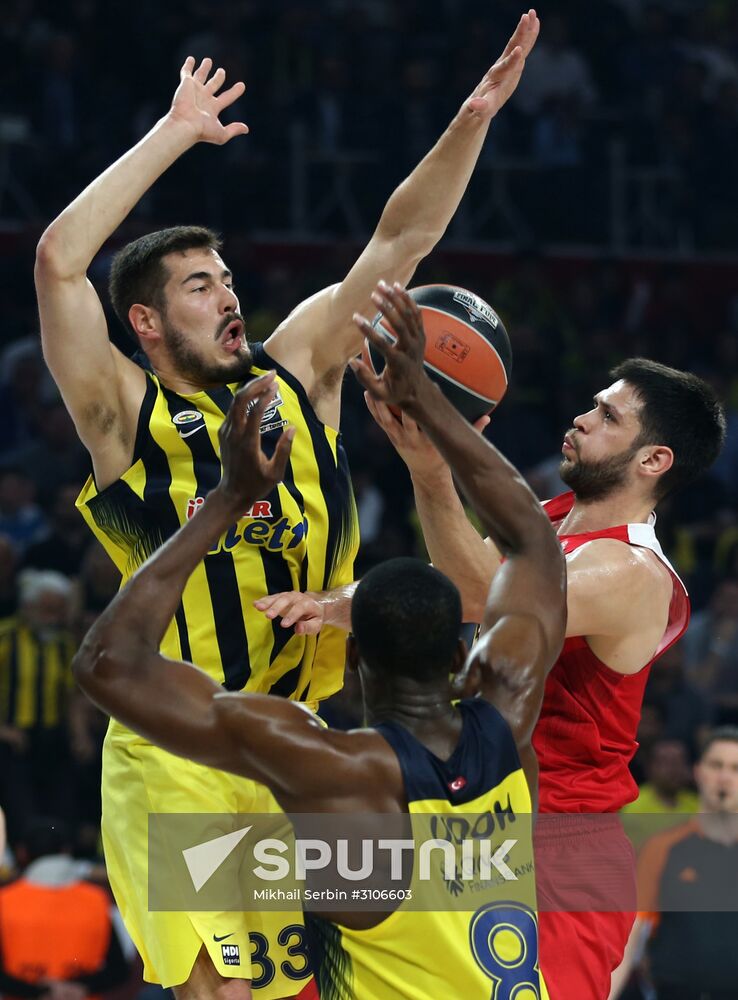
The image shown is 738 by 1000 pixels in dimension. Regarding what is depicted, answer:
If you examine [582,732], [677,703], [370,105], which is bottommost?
[677,703]

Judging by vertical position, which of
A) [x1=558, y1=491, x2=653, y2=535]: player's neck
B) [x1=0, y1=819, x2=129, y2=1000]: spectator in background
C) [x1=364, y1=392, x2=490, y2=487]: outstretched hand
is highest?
[x1=364, y1=392, x2=490, y2=487]: outstretched hand

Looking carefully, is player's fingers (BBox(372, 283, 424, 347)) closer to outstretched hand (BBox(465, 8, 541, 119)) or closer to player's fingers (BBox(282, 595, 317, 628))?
player's fingers (BBox(282, 595, 317, 628))

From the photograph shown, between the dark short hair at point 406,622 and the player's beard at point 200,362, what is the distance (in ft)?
5.46

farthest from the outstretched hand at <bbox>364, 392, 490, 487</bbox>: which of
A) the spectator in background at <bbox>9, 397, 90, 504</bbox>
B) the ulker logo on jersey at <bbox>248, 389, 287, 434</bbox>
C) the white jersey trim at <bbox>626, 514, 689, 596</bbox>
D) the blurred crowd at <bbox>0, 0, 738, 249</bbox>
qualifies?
the blurred crowd at <bbox>0, 0, 738, 249</bbox>

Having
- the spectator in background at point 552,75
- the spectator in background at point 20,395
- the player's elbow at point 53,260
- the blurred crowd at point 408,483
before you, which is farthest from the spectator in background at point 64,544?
the spectator in background at point 552,75

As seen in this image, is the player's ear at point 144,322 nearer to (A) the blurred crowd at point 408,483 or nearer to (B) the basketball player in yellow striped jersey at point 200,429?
(B) the basketball player in yellow striped jersey at point 200,429

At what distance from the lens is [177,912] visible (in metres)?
4.14

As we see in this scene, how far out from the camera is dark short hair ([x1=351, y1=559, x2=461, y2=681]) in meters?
2.93

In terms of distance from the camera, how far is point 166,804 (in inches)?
166

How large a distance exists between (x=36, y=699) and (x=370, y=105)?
6571 millimetres

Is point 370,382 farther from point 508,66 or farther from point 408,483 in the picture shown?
point 408,483

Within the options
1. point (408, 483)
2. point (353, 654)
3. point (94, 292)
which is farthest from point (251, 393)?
point (408, 483)

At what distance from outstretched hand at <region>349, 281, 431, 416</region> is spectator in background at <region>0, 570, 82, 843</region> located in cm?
566

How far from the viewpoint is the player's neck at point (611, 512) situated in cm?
463
